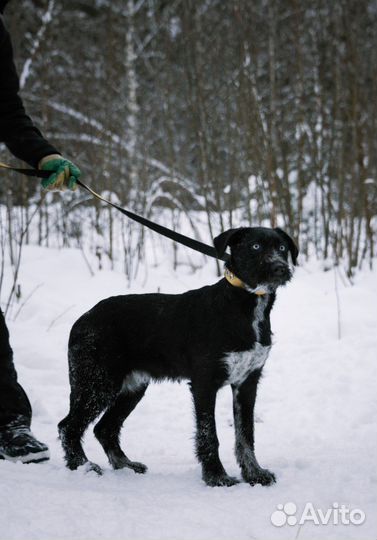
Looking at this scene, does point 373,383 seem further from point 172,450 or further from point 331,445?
point 172,450

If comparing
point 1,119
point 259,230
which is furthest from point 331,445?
point 1,119

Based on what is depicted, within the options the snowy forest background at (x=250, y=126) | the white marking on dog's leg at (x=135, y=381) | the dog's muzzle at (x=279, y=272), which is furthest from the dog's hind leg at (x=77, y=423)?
the snowy forest background at (x=250, y=126)

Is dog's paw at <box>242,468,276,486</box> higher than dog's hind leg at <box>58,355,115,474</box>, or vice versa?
dog's hind leg at <box>58,355,115,474</box>

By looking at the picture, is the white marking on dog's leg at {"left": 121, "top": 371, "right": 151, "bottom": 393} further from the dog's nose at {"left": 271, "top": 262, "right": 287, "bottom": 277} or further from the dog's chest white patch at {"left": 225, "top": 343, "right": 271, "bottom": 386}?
the dog's nose at {"left": 271, "top": 262, "right": 287, "bottom": 277}

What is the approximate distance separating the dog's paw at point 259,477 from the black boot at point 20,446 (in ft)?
3.45

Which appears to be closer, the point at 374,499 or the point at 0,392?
the point at 374,499

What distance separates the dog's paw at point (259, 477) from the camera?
8.86ft

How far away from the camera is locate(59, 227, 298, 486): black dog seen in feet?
8.94

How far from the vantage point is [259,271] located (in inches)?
105

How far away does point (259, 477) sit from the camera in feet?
8.89

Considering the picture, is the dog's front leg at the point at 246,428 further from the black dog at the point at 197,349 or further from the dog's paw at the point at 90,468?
the dog's paw at the point at 90,468

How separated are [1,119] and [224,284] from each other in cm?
164

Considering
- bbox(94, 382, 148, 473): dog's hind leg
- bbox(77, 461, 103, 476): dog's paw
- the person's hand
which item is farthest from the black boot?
the person's hand

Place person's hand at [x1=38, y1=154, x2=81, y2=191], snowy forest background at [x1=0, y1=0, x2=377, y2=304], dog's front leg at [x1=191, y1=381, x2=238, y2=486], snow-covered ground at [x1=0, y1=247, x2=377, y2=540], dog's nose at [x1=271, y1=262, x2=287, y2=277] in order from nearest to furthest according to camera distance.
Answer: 1. snow-covered ground at [x1=0, y1=247, x2=377, y2=540]
2. dog's nose at [x1=271, y1=262, x2=287, y2=277]
3. dog's front leg at [x1=191, y1=381, x2=238, y2=486]
4. person's hand at [x1=38, y1=154, x2=81, y2=191]
5. snowy forest background at [x1=0, y1=0, x2=377, y2=304]
